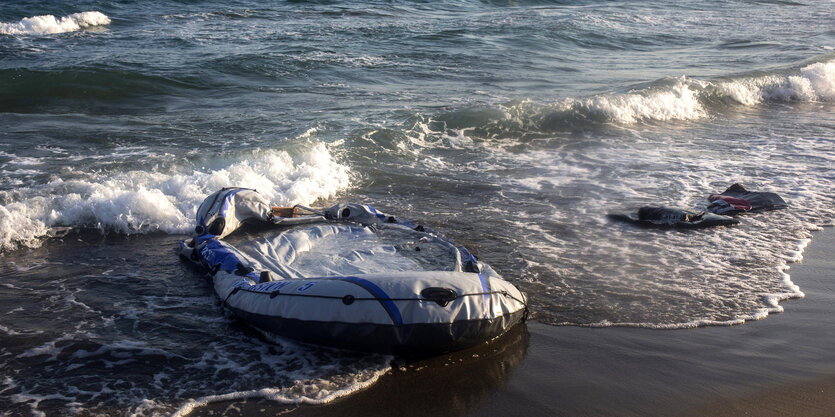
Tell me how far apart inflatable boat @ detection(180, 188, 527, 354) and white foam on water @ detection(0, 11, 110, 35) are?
1678 centimetres

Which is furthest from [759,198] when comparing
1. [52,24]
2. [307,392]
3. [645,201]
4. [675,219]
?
[52,24]

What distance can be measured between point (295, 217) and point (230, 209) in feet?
2.45

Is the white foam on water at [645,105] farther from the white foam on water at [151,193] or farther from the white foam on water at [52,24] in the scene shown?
the white foam on water at [52,24]

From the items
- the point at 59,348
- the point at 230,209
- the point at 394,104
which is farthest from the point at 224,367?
the point at 394,104

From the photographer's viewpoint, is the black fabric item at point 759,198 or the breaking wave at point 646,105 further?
the breaking wave at point 646,105

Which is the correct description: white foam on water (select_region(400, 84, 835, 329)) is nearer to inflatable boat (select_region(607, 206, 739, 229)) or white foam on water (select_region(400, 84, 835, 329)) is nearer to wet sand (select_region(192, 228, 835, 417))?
inflatable boat (select_region(607, 206, 739, 229))

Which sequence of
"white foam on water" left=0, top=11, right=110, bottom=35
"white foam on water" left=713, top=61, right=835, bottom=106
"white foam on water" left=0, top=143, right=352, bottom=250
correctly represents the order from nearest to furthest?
"white foam on water" left=0, top=143, right=352, bottom=250 < "white foam on water" left=713, top=61, right=835, bottom=106 < "white foam on water" left=0, top=11, right=110, bottom=35

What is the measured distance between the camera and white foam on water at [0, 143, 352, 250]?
6.94 meters

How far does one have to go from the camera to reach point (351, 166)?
31.8ft

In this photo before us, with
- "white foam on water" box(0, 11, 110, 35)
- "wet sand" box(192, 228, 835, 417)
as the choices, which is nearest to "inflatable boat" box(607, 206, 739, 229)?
"wet sand" box(192, 228, 835, 417)

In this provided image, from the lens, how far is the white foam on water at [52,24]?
64.6ft

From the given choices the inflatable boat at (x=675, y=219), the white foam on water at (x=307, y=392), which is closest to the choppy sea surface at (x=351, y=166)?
the white foam on water at (x=307, y=392)

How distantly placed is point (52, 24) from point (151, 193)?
16.2 metres

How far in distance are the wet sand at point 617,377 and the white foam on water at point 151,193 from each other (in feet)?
12.2
